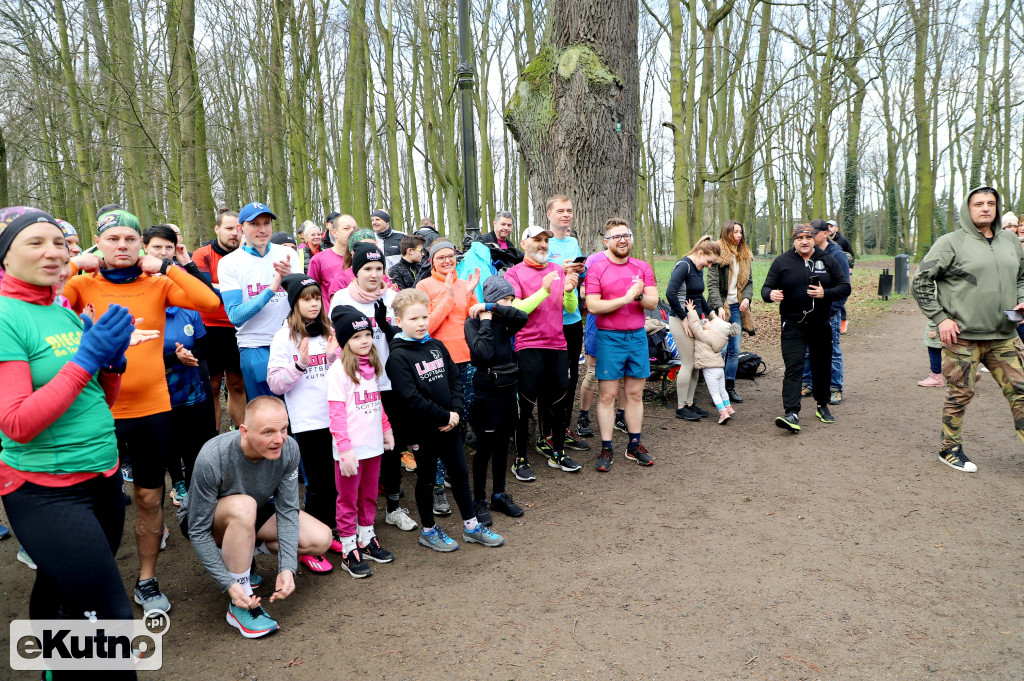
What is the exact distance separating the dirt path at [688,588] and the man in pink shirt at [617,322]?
61 centimetres

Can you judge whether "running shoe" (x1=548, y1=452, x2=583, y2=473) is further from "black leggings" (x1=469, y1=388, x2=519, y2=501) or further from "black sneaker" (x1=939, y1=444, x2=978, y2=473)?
"black sneaker" (x1=939, y1=444, x2=978, y2=473)

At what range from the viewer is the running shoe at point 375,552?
429 cm

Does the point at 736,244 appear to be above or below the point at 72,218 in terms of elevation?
below

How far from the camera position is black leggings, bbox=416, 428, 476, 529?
4.44 m

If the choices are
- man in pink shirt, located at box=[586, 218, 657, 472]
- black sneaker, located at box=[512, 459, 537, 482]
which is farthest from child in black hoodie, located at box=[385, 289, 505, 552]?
man in pink shirt, located at box=[586, 218, 657, 472]

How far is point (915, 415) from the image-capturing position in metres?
7.18

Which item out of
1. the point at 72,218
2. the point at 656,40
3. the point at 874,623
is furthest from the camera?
the point at 656,40

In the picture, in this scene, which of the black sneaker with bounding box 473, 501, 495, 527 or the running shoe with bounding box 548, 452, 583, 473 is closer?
the black sneaker with bounding box 473, 501, 495, 527

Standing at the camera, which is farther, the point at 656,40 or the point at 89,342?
the point at 656,40

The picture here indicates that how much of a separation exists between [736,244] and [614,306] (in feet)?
9.31

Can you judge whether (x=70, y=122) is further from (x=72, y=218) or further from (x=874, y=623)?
(x=874, y=623)

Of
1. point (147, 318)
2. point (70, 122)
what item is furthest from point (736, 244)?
point (70, 122)

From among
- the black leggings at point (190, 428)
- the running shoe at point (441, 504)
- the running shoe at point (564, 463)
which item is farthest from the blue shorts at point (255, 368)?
the running shoe at point (564, 463)

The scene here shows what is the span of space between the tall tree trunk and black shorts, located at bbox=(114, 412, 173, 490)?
16.8ft
